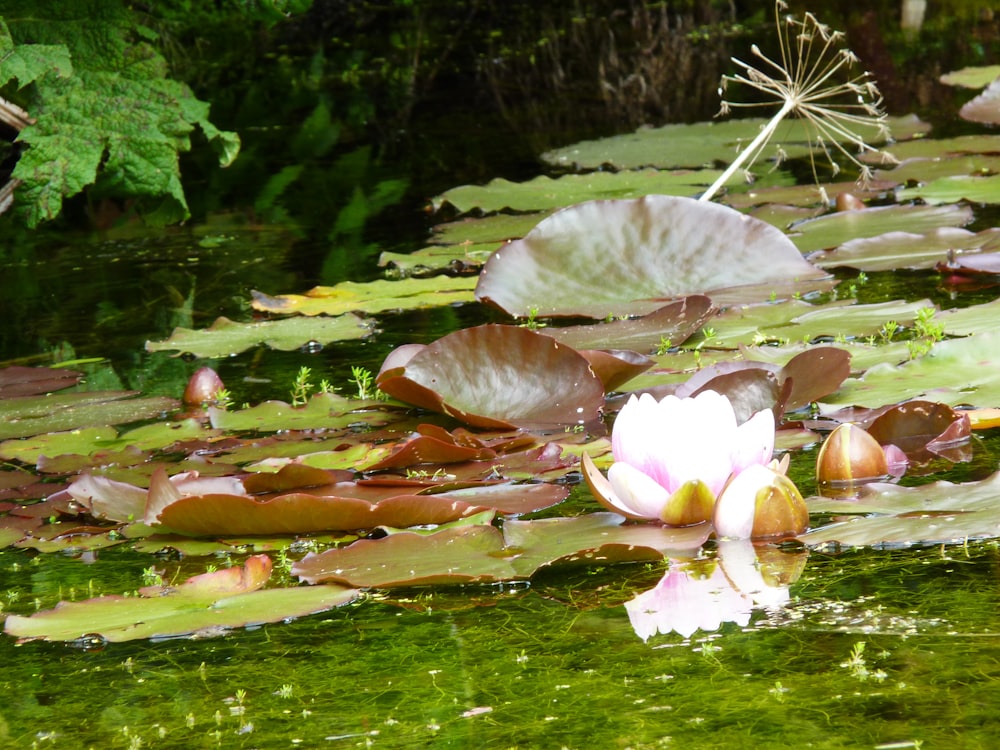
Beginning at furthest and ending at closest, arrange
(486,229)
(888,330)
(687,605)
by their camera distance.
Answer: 1. (486,229)
2. (888,330)
3. (687,605)

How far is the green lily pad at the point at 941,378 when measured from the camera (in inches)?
67.2

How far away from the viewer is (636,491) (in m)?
1.38

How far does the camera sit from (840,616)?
1118 mm

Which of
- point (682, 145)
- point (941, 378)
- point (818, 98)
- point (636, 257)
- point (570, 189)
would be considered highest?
point (818, 98)

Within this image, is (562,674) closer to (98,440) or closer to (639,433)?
(639,433)

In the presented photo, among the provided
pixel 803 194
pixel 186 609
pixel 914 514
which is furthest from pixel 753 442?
pixel 803 194

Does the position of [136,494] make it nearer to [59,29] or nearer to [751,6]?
[59,29]

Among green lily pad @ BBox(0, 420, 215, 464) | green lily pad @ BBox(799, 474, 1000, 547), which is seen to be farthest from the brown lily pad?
green lily pad @ BBox(799, 474, 1000, 547)

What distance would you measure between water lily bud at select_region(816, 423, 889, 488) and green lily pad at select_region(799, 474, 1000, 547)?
0.07 meters

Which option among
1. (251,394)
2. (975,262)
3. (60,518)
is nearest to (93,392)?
(251,394)

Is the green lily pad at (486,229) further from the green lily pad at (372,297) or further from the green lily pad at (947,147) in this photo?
the green lily pad at (947,147)

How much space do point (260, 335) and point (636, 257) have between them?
755mm

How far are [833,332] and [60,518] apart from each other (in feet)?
4.08

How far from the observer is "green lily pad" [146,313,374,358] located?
241 cm
